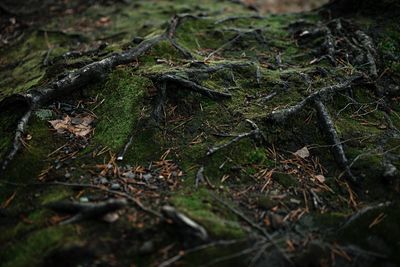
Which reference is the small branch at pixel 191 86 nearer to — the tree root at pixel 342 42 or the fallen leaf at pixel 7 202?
the tree root at pixel 342 42

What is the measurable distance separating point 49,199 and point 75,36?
4.38 meters

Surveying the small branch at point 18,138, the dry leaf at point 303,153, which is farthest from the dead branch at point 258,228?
the small branch at point 18,138

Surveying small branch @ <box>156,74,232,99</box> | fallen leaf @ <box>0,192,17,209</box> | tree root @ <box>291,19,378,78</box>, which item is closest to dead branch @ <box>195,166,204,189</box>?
small branch @ <box>156,74,232,99</box>

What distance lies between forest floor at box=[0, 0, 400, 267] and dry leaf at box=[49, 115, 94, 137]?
0.9 inches

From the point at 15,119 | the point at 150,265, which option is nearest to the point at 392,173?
the point at 150,265

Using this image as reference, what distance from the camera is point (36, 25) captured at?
7.46m

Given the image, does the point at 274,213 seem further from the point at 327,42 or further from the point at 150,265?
the point at 327,42

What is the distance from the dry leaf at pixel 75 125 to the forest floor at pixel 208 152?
0.07 feet

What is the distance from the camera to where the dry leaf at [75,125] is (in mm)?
3930

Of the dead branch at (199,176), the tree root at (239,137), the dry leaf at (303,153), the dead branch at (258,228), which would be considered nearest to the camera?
the dead branch at (258,228)

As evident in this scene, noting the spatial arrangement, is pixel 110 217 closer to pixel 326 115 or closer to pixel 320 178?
pixel 320 178

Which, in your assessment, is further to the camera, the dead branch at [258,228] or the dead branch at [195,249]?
the dead branch at [258,228]

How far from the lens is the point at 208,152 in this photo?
3668mm

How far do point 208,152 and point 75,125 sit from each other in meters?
1.59
